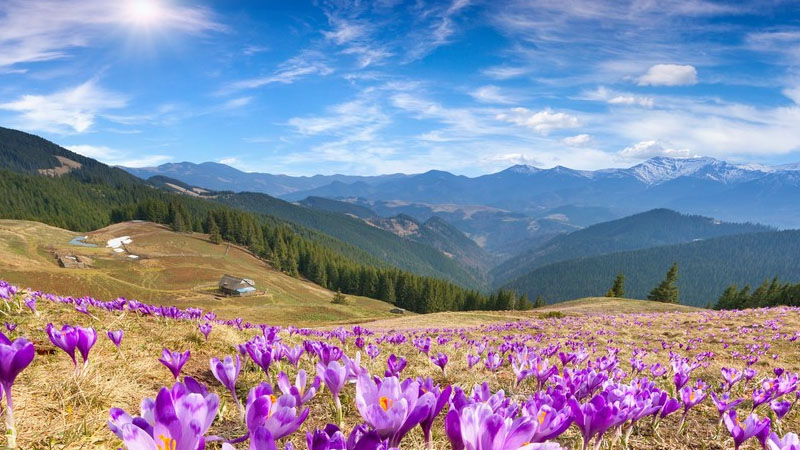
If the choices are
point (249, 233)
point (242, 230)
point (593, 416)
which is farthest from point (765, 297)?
point (242, 230)

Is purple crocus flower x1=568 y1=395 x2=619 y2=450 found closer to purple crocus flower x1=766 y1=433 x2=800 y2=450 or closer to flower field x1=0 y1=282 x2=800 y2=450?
flower field x1=0 y1=282 x2=800 y2=450

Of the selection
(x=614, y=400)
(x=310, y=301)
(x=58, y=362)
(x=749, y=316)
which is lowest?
(x=310, y=301)

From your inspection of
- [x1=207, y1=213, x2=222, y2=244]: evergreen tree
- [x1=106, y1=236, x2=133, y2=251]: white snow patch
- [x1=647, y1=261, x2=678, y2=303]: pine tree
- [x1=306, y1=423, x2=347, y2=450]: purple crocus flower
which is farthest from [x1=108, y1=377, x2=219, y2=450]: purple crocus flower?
[x1=207, y1=213, x2=222, y2=244]: evergreen tree

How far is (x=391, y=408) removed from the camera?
5.06 ft

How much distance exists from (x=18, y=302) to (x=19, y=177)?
21160 centimetres

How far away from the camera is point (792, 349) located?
1179 centimetres

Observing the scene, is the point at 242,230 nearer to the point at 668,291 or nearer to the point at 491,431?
the point at 668,291

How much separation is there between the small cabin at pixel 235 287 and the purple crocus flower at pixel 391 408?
222 feet

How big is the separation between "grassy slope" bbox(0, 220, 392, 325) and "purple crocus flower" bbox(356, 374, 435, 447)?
38760mm

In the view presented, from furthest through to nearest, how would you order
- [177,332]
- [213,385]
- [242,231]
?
[242,231]
[177,332]
[213,385]

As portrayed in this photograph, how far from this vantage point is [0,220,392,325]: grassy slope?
162 ft

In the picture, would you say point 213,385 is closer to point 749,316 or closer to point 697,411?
point 697,411

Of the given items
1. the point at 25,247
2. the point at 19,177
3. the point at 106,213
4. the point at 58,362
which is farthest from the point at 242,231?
the point at 58,362

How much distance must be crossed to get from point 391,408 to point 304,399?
3.76 feet
